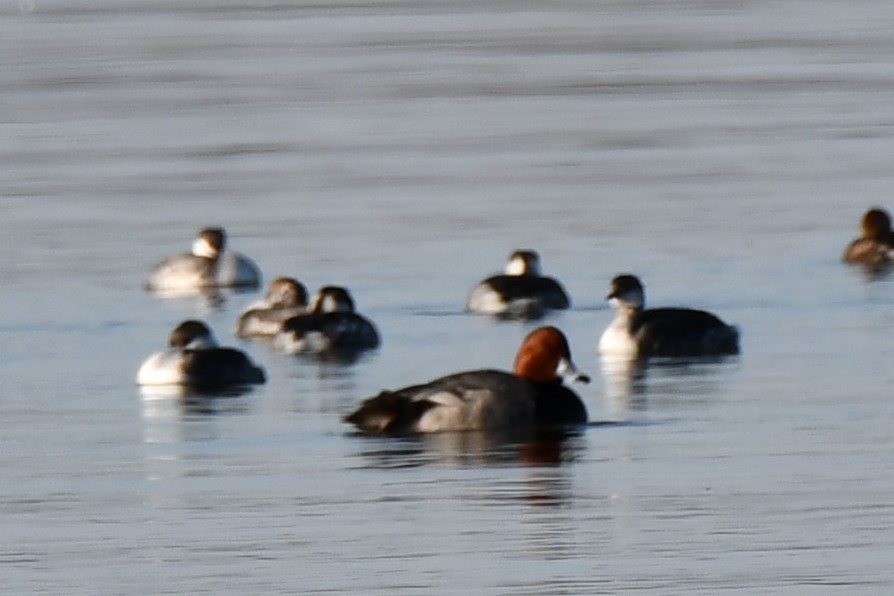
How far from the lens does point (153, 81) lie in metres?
48.1

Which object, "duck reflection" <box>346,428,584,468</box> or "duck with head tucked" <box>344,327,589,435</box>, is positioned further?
"duck with head tucked" <box>344,327,589,435</box>

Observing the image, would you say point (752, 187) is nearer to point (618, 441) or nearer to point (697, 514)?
point (618, 441)

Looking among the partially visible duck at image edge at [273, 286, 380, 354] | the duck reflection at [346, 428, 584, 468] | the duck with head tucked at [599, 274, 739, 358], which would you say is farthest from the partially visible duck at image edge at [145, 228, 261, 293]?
the duck reflection at [346, 428, 584, 468]

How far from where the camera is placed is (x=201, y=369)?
20.1 meters

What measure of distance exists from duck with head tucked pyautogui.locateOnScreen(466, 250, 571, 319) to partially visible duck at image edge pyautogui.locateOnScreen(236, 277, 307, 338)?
1.37m

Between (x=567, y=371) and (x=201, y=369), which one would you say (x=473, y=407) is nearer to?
(x=567, y=371)

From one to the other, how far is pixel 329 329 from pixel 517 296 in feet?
6.71

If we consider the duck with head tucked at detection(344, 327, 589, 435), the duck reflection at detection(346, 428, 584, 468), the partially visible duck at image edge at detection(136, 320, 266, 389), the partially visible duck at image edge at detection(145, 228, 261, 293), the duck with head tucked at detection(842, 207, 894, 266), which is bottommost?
the duck reflection at detection(346, 428, 584, 468)

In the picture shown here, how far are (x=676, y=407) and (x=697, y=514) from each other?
4293 millimetres

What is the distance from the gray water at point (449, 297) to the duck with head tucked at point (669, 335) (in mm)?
256

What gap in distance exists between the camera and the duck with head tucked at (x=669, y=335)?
2070cm

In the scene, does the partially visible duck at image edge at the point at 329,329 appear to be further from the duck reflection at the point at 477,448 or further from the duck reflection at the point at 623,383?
the duck reflection at the point at 477,448

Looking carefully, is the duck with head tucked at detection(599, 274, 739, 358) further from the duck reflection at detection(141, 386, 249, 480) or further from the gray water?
the duck reflection at detection(141, 386, 249, 480)

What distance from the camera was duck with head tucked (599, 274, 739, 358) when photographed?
20703 mm
